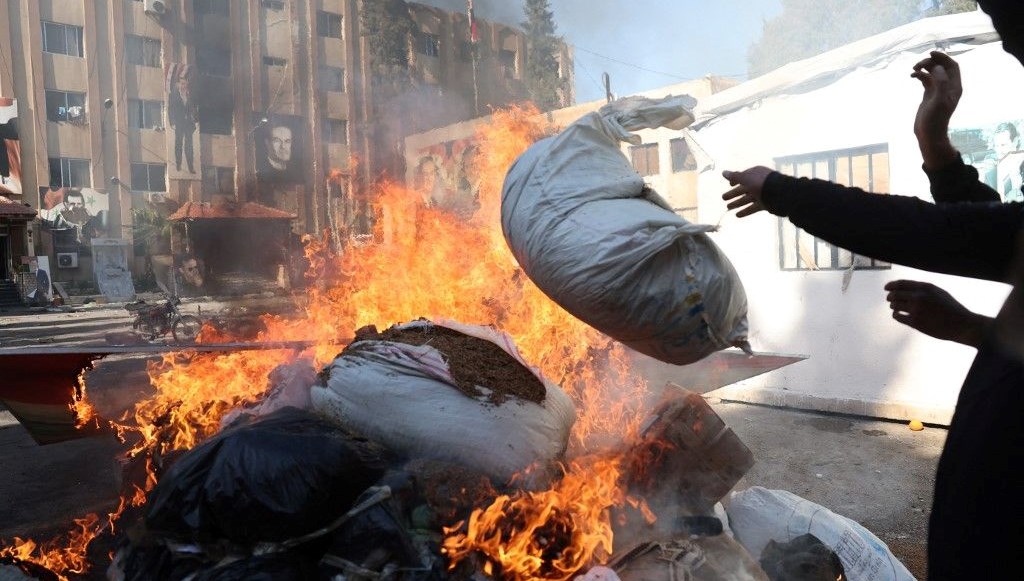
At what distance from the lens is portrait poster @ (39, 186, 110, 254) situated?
78.5 ft

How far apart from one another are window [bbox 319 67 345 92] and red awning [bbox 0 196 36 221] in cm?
1168

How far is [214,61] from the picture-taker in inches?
854

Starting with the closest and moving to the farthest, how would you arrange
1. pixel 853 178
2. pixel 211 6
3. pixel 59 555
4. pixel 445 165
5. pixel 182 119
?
1. pixel 59 555
2. pixel 853 178
3. pixel 445 165
4. pixel 211 6
5. pixel 182 119

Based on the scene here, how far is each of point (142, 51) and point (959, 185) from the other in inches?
1156

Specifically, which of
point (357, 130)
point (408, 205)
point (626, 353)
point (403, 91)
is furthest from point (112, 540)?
point (357, 130)

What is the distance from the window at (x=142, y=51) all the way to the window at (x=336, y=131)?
6767 mm

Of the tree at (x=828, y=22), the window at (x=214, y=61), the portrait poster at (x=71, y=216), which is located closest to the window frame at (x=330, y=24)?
the window at (x=214, y=61)

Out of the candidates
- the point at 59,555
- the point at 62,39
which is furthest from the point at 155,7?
the point at 59,555

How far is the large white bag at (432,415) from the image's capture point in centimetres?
217

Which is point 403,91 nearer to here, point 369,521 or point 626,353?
point 626,353

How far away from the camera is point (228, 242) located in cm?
2467

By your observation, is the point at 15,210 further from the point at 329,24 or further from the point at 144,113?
the point at 329,24

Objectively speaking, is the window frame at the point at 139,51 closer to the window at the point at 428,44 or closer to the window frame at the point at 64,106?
the window frame at the point at 64,106

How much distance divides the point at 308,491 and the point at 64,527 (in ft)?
10.0
